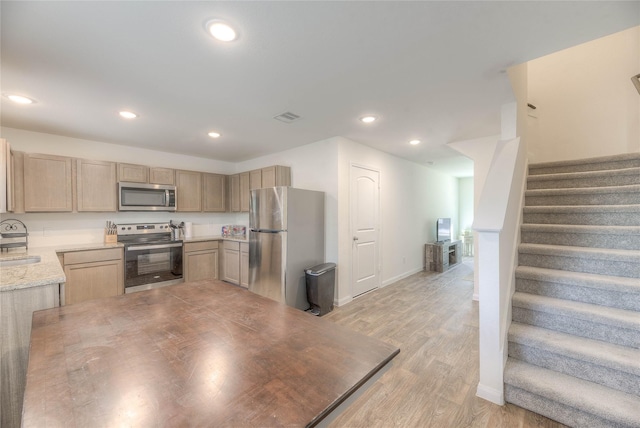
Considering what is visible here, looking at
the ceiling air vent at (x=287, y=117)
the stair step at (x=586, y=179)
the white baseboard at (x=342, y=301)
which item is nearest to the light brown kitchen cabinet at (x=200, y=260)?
the white baseboard at (x=342, y=301)

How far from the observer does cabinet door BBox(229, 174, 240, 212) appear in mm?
4898

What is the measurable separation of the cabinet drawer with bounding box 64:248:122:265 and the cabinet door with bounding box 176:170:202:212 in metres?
1.14

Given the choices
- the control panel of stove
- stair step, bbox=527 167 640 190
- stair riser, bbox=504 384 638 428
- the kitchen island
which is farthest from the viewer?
the control panel of stove

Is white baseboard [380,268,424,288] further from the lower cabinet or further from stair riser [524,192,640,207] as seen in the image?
stair riser [524,192,640,207]

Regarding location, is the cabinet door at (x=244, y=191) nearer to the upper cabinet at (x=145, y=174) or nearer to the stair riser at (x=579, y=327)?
the upper cabinet at (x=145, y=174)

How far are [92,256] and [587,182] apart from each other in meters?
5.84

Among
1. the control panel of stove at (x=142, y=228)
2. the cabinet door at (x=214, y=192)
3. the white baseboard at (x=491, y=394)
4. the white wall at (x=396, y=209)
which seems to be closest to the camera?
the white baseboard at (x=491, y=394)

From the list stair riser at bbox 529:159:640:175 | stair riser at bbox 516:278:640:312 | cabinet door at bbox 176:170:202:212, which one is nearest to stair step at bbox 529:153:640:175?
stair riser at bbox 529:159:640:175

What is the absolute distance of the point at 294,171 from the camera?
4.24 metres

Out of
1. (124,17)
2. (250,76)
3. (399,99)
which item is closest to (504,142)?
(399,99)

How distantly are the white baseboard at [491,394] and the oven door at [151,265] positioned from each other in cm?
404

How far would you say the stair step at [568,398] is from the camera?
4.95 feet

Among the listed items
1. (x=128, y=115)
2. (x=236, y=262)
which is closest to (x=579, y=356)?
(x=236, y=262)

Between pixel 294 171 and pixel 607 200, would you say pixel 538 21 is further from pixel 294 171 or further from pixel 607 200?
pixel 294 171
